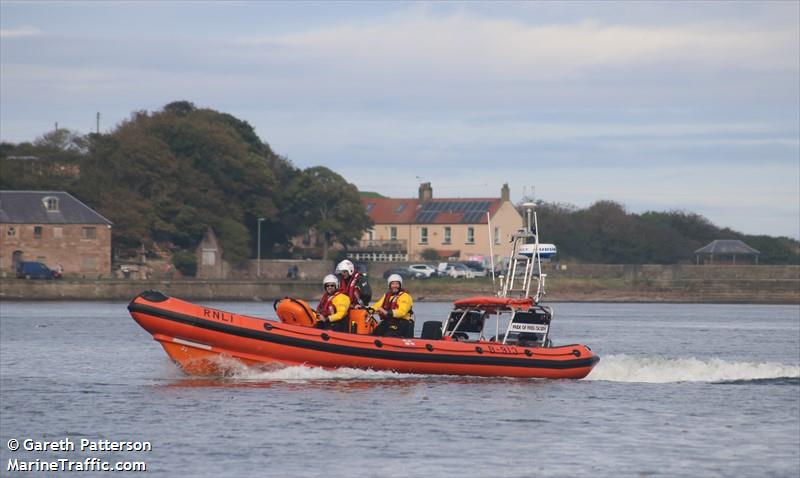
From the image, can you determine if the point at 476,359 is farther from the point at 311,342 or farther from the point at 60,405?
the point at 60,405

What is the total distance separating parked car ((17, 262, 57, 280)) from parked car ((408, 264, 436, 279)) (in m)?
23.0

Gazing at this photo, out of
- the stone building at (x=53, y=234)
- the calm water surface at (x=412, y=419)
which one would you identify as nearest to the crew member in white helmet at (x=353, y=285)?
the calm water surface at (x=412, y=419)

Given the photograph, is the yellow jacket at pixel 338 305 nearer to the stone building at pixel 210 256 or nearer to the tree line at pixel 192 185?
the tree line at pixel 192 185

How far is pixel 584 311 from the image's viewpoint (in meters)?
69.3

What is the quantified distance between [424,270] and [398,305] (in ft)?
197

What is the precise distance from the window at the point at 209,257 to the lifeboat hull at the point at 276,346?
59651mm

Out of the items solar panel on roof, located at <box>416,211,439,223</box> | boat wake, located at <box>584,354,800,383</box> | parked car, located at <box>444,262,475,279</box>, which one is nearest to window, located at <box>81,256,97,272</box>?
parked car, located at <box>444,262,475,279</box>

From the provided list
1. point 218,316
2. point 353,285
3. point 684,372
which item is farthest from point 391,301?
point 684,372

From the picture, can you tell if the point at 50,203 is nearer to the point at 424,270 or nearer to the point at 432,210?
the point at 424,270

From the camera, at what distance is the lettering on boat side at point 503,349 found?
2506cm

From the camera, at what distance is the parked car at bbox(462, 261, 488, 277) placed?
274 ft

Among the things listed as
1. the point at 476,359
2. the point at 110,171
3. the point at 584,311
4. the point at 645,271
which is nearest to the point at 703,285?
the point at 645,271

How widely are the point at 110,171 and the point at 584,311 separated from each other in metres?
32.8

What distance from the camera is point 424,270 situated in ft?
277
